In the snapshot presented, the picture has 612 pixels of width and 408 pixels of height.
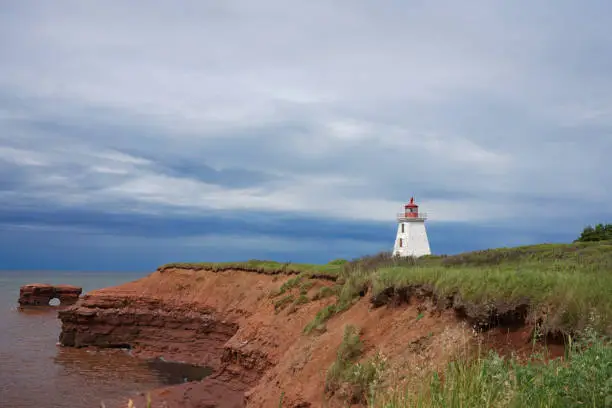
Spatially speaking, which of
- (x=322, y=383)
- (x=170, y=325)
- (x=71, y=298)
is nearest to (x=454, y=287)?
(x=322, y=383)

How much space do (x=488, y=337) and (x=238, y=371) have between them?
1538 cm

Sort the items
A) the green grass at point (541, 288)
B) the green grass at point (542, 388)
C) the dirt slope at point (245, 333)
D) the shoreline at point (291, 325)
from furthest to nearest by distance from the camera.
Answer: the dirt slope at point (245, 333) < the shoreline at point (291, 325) < the green grass at point (541, 288) < the green grass at point (542, 388)

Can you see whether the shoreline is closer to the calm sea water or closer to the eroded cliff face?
the eroded cliff face

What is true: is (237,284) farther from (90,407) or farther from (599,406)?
(599,406)

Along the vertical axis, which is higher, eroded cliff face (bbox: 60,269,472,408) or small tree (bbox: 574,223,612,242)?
small tree (bbox: 574,223,612,242)

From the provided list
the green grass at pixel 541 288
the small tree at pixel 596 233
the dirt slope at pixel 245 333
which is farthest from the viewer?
the small tree at pixel 596 233

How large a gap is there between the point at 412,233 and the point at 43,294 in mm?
55224

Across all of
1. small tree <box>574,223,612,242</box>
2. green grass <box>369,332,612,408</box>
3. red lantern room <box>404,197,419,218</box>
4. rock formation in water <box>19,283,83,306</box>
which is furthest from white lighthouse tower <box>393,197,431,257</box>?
rock formation in water <box>19,283,83,306</box>

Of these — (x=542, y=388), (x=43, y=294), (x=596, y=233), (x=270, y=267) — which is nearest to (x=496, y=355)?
(x=542, y=388)

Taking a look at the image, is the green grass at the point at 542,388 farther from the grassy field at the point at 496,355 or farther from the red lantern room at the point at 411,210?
the red lantern room at the point at 411,210

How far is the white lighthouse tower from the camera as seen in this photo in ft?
162

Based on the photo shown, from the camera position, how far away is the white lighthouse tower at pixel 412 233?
4944 cm

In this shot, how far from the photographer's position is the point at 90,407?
2167 cm

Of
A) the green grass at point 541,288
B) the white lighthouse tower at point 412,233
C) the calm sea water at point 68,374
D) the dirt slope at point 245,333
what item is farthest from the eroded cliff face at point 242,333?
the white lighthouse tower at point 412,233
